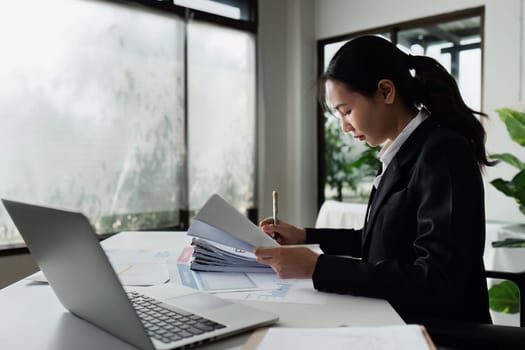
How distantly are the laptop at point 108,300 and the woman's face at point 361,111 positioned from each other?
62 centimetres

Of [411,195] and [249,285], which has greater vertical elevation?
[411,195]

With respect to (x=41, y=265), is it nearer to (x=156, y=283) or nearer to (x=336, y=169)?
(x=156, y=283)

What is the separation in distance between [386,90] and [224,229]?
21.1 inches

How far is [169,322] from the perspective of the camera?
0.82 metres

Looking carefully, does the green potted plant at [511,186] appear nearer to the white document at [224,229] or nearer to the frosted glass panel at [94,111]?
the white document at [224,229]

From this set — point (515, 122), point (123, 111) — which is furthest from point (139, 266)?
point (123, 111)

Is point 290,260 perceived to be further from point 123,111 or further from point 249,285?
point 123,111

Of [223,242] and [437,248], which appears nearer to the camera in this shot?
[437,248]

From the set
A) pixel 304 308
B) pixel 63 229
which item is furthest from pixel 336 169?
pixel 63 229

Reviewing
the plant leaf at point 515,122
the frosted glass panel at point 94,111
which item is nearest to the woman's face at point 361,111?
the plant leaf at point 515,122

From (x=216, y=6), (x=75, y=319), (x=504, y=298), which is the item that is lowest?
(x=504, y=298)

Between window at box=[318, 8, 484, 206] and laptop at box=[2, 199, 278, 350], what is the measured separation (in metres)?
2.50

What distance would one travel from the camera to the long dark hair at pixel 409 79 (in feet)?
4.00

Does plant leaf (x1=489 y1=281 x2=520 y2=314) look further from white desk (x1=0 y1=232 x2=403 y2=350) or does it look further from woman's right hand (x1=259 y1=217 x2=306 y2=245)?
white desk (x1=0 y1=232 x2=403 y2=350)
